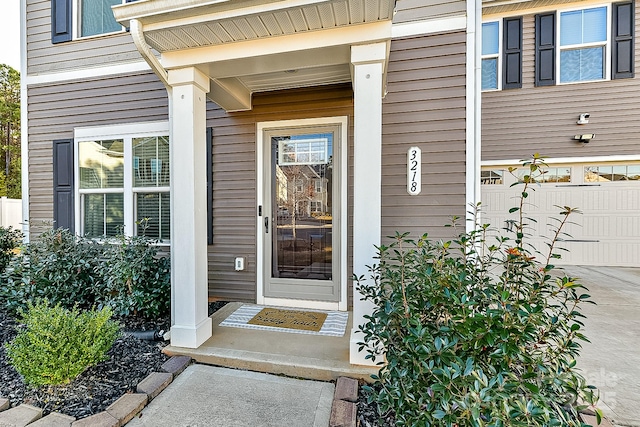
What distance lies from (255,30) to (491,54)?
548 centimetres

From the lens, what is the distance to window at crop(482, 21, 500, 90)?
5.73 m

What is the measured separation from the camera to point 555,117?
212 inches

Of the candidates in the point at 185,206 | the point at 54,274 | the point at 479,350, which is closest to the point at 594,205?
the point at 479,350

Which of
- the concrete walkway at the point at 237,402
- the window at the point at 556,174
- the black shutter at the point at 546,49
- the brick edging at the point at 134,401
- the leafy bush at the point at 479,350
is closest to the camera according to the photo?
the leafy bush at the point at 479,350

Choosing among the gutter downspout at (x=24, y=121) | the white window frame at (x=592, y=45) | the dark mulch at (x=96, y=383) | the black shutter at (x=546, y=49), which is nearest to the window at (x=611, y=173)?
the white window frame at (x=592, y=45)

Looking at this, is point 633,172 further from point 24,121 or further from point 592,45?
point 24,121

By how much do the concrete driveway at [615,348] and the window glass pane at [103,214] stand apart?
4.92m

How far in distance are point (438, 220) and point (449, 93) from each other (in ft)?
3.97

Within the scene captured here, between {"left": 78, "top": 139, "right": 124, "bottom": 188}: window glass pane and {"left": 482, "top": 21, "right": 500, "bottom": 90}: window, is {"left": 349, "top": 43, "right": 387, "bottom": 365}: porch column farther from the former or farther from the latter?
{"left": 482, "top": 21, "right": 500, "bottom": 90}: window

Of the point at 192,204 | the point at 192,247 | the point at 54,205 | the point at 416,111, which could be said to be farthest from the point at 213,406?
the point at 54,205

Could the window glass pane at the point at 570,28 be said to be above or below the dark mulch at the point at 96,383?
above

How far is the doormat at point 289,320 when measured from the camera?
2785 millimetres

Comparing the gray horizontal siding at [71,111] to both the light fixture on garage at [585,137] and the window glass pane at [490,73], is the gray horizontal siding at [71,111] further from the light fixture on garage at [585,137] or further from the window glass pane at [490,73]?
the light fixture on garage at [585,137]

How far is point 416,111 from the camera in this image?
2.93m
